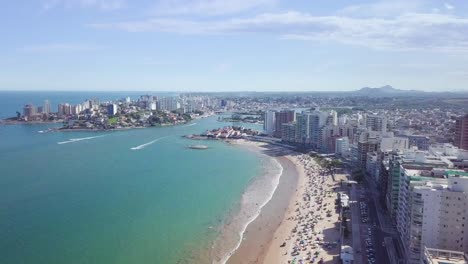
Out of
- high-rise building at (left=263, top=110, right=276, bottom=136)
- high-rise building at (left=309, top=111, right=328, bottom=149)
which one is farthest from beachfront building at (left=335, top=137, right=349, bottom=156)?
high-rise building at (left=263, top=110, right=276, bottom=136)

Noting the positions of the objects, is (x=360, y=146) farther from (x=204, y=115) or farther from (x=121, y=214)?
(x=204, y=115)

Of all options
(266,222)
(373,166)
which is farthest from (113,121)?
(266,222)

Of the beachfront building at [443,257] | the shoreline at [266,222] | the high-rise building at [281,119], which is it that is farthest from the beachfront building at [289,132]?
the beachfront building at [443,257]

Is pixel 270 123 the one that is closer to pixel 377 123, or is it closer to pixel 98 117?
pixel 377 123

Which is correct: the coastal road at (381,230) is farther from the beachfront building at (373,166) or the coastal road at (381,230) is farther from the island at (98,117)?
the island at (98,117)

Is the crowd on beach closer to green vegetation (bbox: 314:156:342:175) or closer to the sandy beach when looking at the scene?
the sandy beach

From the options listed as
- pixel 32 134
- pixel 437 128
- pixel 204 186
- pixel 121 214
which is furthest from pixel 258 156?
pixel 32 134

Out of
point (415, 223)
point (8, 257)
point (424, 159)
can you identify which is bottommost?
point (8, 257)
